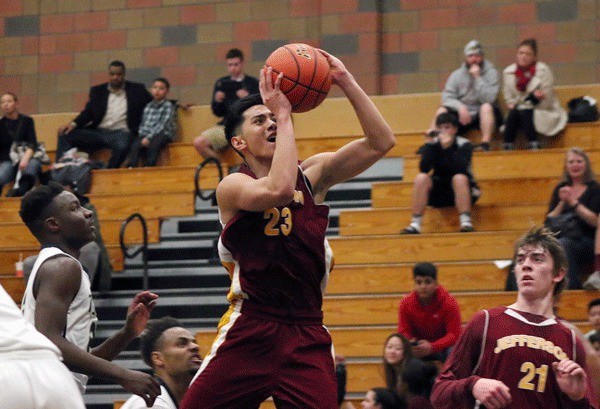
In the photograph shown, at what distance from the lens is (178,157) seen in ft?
40.7

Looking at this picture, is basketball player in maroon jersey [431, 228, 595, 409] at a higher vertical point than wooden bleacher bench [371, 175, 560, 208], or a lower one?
lower

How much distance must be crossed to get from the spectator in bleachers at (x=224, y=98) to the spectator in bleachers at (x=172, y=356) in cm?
619

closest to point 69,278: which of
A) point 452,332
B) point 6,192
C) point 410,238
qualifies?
point 452,332

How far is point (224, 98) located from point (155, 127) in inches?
33.0

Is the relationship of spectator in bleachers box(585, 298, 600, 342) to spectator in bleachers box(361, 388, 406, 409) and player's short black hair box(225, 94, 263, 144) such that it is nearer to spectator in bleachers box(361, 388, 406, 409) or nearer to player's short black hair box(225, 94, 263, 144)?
spectator in bleachers box(361, 388, 406, 409)

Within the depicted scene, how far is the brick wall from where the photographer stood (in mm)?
12445

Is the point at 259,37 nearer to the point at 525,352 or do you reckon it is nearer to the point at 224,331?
the point at 224,331

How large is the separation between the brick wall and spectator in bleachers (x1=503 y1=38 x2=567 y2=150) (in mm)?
1143

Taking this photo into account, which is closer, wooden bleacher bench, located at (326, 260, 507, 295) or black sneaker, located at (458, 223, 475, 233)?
wooden bleacher bench, located at (326, 260, 507, 295)

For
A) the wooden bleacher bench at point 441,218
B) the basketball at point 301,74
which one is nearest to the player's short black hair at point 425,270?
the wooden bleacher bench at point 441,218

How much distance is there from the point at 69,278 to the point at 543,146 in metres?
7.21

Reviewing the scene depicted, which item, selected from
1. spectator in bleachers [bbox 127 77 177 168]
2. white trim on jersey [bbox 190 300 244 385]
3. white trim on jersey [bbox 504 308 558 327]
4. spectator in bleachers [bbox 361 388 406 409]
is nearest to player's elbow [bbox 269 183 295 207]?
white trim on jersey [bbox 190 300 244 385]

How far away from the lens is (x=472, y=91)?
11445 millimetres

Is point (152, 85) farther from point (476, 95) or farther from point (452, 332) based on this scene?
point (452, 332)
